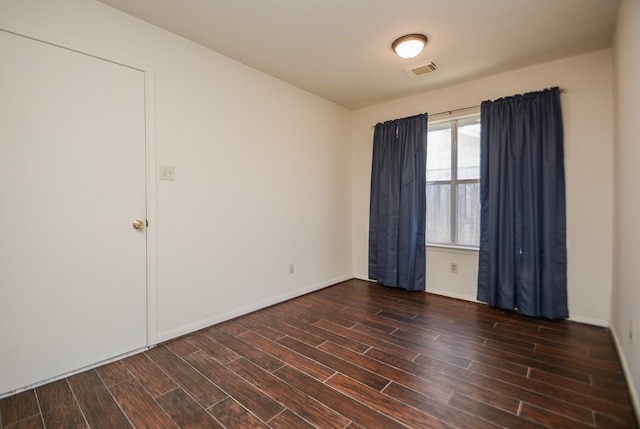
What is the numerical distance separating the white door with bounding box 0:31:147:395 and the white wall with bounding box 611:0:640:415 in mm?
3166

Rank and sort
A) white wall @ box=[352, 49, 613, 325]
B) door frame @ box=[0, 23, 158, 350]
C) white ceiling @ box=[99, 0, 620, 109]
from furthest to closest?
1. white wall @ box=[352, 49, 613, 325]
2. door frame @ box=[0, 23, 158, 350]
3. white ceiling @ box=[99, 0, 620, 109]

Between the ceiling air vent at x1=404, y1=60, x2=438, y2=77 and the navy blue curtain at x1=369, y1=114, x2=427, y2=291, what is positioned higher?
the ceiling air vent at x1=404, y1=60, x2=438, y2=77

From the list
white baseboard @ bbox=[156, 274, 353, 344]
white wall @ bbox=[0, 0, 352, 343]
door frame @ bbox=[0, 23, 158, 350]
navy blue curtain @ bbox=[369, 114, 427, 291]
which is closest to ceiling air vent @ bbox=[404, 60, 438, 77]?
navy blue curtain @ bbox=[369, 114, 427, 291]

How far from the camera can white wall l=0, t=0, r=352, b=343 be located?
212cm

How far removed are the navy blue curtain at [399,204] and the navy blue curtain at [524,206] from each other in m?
0.68

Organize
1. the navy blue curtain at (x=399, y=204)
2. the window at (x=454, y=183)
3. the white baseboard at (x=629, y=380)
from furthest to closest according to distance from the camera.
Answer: the navy blue curtain at (x=399, y=204) → the window at (x=454, y=183) → the white baseboard at (x=629, y=380)

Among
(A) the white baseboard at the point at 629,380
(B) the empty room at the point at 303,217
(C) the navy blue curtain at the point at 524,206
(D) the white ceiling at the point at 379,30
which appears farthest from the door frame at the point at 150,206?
(C) the navy blue curtain at the point at 524,206

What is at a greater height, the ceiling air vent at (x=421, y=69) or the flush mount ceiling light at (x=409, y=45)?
the ceiling air vent at (x=421, y=69)

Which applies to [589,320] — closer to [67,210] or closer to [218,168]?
[218,168]

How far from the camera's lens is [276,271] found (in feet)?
10.8

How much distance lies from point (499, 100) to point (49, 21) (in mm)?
3790

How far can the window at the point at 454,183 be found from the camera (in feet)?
11.2

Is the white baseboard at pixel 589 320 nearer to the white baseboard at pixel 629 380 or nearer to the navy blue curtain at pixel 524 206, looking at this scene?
the navy blue curtain at pixel 524 206

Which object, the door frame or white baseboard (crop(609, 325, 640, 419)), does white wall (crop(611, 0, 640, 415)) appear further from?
the door frame
